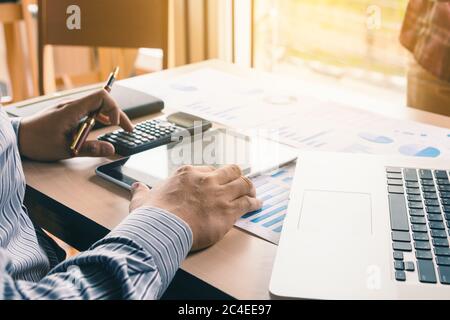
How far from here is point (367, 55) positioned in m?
2.30

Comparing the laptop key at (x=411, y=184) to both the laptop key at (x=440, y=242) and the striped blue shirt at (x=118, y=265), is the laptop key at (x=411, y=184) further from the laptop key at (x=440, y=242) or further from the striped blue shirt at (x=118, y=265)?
the striped blue shirt at (x=118, y=265)

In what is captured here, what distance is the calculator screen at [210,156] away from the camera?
0.95m

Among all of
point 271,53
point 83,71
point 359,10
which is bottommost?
point 83,71

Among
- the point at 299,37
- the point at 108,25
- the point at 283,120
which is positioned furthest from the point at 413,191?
the point at 299,37

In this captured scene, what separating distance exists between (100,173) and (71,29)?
3.38 ft

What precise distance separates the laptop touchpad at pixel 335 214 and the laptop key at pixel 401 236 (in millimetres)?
31

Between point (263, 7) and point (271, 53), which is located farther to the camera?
point (271, 53)

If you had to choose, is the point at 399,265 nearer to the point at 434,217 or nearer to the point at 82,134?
the point at 434,217

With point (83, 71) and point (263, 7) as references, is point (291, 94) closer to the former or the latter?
point (263, 7)

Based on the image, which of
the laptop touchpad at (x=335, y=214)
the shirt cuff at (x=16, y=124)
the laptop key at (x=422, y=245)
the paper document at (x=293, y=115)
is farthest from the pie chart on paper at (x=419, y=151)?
the shirt cuff at (x=16, y=124)

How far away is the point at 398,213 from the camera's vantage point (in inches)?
30.1

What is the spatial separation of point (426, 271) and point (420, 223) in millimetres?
107
